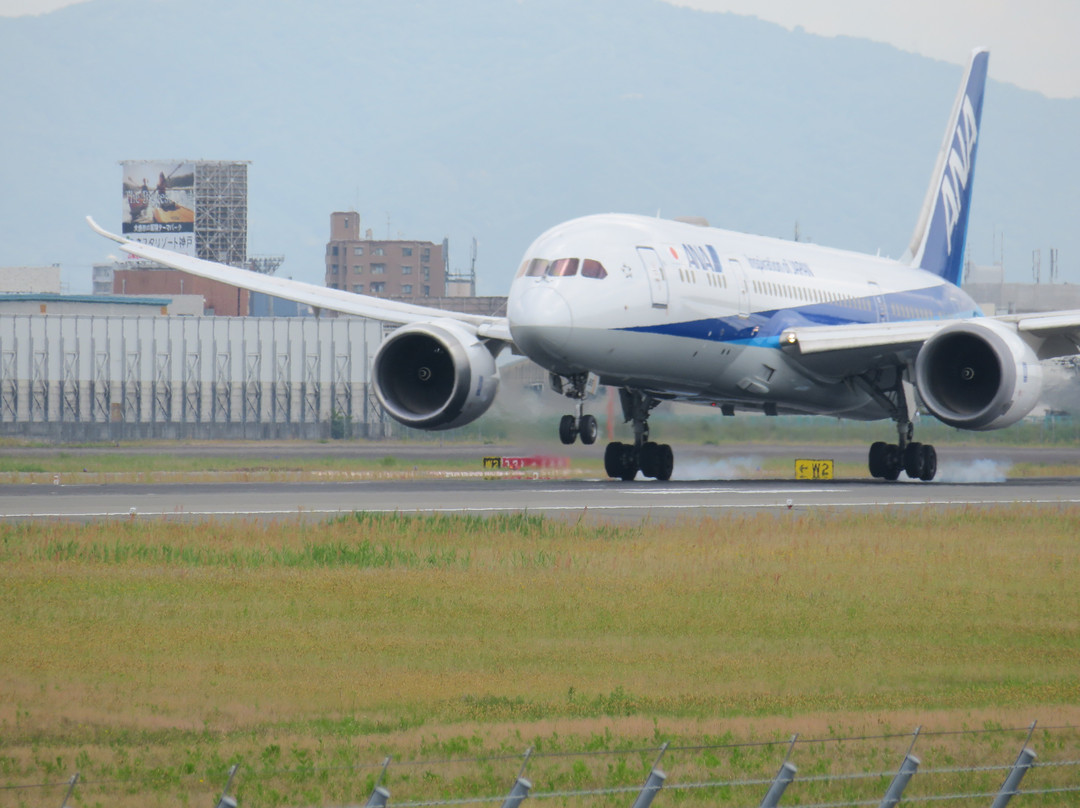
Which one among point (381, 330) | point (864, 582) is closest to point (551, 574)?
point (864, 582)

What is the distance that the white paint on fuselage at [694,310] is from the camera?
2927cm

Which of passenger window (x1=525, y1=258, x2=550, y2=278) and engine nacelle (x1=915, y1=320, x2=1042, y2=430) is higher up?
passenger window (x1=525, y1=258, x2=550, y2=278)

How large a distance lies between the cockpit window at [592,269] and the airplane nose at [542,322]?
2.80 ft

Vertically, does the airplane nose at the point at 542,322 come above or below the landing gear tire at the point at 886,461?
above

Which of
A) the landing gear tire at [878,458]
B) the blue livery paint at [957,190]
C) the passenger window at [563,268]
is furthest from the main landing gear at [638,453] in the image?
the blue livery paint at [957,190]

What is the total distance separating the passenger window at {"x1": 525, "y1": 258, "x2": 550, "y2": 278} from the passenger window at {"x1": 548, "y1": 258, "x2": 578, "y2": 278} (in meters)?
0.14

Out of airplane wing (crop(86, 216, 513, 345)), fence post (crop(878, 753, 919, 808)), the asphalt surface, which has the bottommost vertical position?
the asphalt surface

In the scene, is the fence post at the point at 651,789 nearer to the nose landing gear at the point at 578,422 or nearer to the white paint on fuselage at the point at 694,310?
the white paint on fuselage at the point at 694,310

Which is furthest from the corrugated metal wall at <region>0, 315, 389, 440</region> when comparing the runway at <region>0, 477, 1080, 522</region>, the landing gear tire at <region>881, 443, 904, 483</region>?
the runway at <region>0, 477, 1080, 522</region>

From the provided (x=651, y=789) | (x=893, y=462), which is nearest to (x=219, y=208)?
(x=893, y=462)

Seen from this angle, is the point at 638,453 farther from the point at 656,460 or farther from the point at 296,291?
the point at 296,291

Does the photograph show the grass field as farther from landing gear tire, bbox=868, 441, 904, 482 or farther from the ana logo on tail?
the ana logo on tail

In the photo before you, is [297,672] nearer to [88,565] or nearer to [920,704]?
[920,704]

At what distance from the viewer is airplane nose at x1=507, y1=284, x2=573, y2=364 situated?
28719 mm
